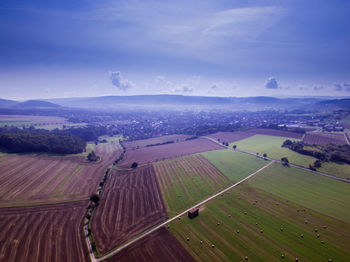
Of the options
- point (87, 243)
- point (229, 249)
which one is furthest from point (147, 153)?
point (229, 249)

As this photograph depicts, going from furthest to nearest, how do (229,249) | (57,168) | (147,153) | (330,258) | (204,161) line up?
(147,153), (204,161), (57,168), (229,249), (330,258)

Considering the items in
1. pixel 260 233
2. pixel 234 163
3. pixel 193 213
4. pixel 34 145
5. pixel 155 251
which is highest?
pixel 34 145

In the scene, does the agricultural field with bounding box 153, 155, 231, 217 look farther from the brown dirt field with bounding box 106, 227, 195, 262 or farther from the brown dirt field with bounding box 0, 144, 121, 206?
the brown dirt field with bounding box 0, 144, 121, 206

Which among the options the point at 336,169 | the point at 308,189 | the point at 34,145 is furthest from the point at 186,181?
the point at 34,145

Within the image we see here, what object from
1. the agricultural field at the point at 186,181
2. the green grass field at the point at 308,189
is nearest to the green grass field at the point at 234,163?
the agricultural field at the point at 186,181

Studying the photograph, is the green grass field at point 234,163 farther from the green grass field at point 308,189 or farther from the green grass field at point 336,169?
the green grass field at point 336,169

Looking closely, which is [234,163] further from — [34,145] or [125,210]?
[34,145]

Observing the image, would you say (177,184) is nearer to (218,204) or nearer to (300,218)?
(218,204)
